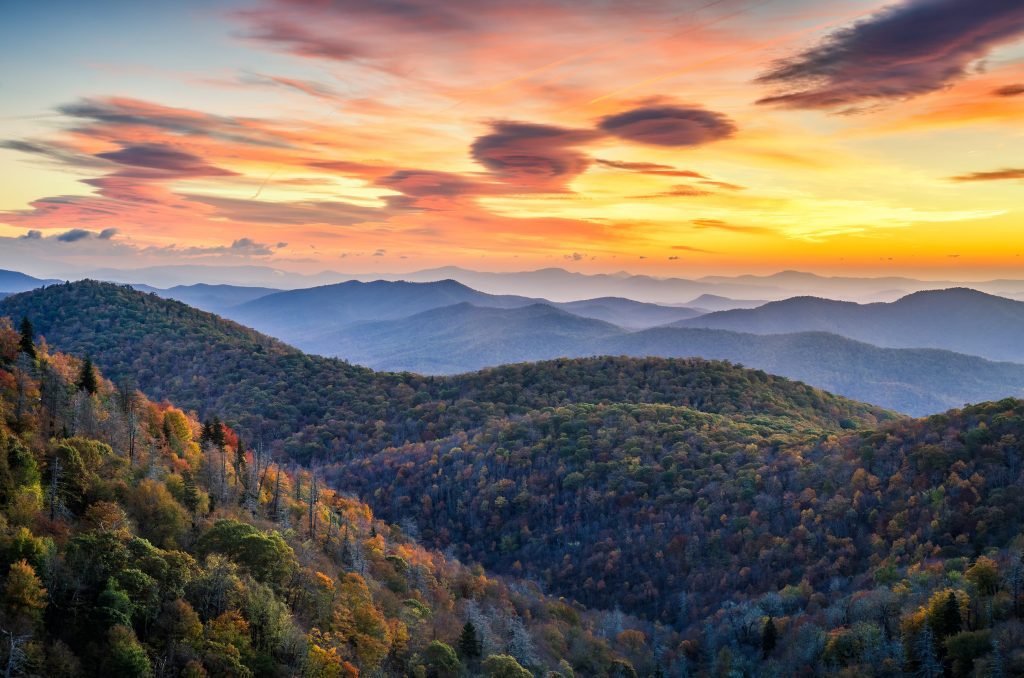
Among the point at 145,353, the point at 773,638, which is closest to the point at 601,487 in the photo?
the point at 773,638

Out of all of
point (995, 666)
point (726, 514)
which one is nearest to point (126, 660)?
point (995, 666)

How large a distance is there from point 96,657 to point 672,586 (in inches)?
2791

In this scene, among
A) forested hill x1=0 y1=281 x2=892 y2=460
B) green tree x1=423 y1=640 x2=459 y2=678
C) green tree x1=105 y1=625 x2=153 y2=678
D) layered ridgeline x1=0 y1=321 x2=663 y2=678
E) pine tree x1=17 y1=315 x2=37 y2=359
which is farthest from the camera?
forested hill x1=0 y1=281 x2=892 y2=460

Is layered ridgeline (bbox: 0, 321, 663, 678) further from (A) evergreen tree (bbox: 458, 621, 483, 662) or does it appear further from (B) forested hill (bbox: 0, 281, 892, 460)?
(B) forested hill (bbox: 0, 281, 892, 460)

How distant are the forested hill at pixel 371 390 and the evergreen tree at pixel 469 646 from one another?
99.4m

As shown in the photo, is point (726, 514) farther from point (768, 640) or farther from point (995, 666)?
point (995, 666)

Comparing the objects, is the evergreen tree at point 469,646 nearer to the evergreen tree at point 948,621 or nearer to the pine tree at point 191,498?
the pine tree at point 191,498

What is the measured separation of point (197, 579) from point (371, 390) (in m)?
145

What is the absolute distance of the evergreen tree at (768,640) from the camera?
62719 millimetres

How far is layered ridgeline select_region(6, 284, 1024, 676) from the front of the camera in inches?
2288

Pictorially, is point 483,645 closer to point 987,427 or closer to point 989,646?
point 989,646

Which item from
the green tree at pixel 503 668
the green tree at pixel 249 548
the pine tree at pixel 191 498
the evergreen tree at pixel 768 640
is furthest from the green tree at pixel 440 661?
the evergreen tree at pixel 768 640

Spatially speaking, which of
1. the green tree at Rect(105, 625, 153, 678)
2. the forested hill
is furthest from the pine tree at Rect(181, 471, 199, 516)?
the forested hill

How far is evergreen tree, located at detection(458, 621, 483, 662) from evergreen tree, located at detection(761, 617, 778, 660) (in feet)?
92.9
